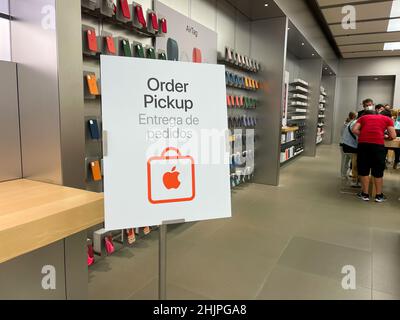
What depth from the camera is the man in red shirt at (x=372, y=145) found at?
469 centimetres

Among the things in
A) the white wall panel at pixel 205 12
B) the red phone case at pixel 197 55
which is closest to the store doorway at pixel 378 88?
the white wall panel at pixel 205 12

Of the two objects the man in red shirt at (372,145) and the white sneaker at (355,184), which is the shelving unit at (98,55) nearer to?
the man in red shirt at (372,145)

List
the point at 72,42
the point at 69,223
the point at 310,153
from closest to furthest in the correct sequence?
the point at 69,223, the point at 72,42, the point at 310,153

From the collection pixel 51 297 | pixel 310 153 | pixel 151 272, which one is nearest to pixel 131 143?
pixel 51 297

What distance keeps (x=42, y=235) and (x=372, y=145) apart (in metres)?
4.83

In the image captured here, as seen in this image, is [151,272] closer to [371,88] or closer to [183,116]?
[183,116]

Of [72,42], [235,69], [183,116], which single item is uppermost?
[235,69]

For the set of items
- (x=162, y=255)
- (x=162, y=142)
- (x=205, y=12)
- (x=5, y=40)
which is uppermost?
(x=205, y=12)

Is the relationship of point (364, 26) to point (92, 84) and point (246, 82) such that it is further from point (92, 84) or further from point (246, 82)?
point (92, 84)

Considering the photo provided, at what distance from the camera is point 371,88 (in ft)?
46.5

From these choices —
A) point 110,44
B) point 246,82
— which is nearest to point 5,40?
point 110,44

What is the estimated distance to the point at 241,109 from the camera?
5664 millimetres
